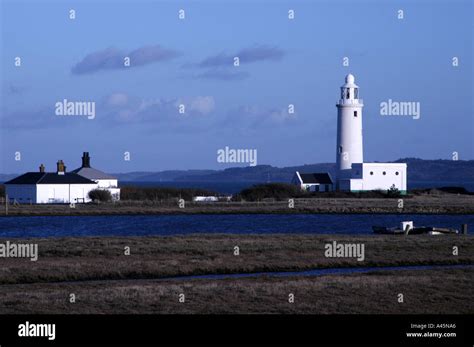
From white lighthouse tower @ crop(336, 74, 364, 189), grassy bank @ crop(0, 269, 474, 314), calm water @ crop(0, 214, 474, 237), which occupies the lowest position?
grassy bank @ crop(0, 269, 474, 314)

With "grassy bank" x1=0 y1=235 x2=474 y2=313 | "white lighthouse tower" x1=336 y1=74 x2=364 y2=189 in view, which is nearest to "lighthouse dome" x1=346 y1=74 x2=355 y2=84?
"white lighthouse tower" x1=336 y1=74 x2=364 y2=189

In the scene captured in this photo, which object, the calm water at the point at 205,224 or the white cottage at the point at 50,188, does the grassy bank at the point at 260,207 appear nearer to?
the calm water at the point at 205,224

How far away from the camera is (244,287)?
88.5 feet

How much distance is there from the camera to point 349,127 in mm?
85375

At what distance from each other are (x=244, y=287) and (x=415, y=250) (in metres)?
13.0

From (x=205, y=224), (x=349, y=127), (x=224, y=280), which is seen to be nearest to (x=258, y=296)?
(x=224, y=280)

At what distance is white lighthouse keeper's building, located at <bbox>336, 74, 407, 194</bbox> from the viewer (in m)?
85.4

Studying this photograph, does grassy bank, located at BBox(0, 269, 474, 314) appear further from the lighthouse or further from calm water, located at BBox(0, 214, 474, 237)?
the lighthouse

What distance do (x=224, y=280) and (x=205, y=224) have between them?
34450mm

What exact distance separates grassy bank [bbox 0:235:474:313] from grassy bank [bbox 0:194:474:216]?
30.6 m

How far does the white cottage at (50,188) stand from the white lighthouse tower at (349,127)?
23.3 m

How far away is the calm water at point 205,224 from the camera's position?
55.7 metres
